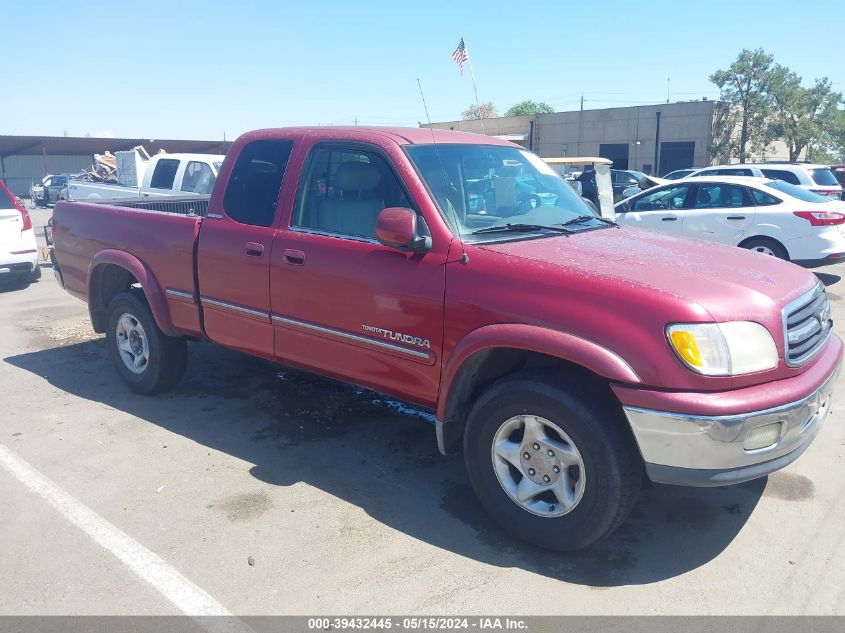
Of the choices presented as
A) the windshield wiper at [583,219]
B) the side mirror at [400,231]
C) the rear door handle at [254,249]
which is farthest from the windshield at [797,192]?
the rear door handle at [254,249]

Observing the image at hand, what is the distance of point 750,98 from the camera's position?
4353 cm

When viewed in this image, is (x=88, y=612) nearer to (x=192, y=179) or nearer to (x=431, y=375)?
(x=431, y=375)

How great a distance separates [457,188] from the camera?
4.08 m

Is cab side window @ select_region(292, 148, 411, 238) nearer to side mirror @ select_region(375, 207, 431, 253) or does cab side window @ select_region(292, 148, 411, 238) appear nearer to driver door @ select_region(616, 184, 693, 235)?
side mirror @ select_region(375, 207, 431, 253)

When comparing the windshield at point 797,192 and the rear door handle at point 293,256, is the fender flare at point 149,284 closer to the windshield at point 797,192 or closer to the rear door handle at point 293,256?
the rear door handle at point 293,256

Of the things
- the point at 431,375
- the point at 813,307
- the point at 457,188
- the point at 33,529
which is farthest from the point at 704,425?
the point at 33,529

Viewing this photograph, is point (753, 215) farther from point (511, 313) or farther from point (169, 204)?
point (511, 313)

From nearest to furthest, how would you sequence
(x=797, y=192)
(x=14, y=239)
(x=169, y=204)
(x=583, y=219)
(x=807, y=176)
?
1. (x=583, y=219)
2. (x=169, y=204)
3. (x=797, y=192)
4. (x=14, y=239)
5. (x=807, y=176)

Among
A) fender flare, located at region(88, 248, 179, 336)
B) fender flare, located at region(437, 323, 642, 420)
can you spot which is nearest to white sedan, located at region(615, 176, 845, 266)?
fender flare, located at region(88, 248, 179, 336)

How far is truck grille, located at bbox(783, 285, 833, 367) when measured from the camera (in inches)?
129

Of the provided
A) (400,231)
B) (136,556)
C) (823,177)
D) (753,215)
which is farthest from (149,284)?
(823,177)

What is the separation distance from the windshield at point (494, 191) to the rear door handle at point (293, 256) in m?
0.90

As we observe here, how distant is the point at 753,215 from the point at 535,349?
8090mm

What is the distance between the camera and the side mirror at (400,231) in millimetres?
3656
